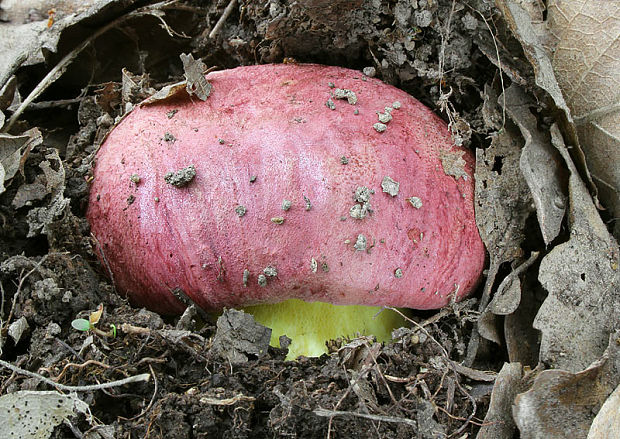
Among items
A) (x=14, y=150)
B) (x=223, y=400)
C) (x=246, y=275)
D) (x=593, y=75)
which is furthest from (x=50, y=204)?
→ (x=593, y=75)

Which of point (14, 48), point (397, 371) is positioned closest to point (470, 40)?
point (397, 371)

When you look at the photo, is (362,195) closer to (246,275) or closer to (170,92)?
(246,275)

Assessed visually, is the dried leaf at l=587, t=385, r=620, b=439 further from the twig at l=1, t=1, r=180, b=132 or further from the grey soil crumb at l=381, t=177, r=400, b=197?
the twig at l=1, t=1, r=180, b=132

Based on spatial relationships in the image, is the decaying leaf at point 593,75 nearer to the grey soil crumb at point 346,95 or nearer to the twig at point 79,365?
the grey soil crumb at point 346,95

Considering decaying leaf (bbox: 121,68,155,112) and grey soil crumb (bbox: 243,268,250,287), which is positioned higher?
decaying leaf (bbox: 121,68,155,112)

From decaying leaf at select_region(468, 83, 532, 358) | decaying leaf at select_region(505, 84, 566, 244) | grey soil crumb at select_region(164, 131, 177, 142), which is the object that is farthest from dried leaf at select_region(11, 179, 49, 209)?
decaying leaf at select_region(505, 84, 566, 244)

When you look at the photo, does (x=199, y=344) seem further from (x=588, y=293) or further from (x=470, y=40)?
(x=470, y=40)
